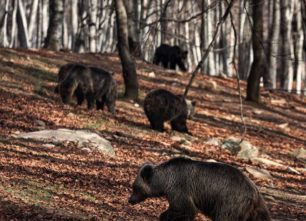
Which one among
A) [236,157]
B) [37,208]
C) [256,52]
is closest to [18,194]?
[37,208]

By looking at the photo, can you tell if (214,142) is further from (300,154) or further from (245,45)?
(245,45)

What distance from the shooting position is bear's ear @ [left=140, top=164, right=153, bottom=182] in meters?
8.69

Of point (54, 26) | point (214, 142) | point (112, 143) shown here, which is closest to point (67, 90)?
point (112, 143)

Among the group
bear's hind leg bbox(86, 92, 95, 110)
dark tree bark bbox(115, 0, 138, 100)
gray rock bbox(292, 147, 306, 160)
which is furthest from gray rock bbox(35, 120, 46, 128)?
gray rock bbox(292, 147, 306, 160)

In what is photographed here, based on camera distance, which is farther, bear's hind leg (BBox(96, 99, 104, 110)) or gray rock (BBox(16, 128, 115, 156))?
bear's hind leg (BBox(96, 99, 104, 110))

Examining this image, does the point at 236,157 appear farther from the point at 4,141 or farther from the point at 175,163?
the point at 175,163

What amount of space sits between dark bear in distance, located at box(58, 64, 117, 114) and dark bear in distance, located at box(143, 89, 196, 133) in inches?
55.8

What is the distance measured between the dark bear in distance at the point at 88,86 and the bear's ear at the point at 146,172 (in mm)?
10342

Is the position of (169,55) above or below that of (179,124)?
above

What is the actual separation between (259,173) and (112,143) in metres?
3.25

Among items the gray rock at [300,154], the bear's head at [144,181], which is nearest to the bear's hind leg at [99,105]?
the gray rock at [300,154]

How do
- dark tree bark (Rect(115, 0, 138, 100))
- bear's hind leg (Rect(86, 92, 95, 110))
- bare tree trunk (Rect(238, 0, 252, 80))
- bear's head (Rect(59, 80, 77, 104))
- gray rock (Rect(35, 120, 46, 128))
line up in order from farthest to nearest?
bare tree trunk (Rect(238, 0, 252, 80)) < dark tree bark (Rect(115, 0, 138, 100)) < bear's hind leg (Rect(86, 92, 95, 110)) < bear's head (Rect(59, 80, 77, 104)) < gray rock (Rect(35, 120, 46, 128))

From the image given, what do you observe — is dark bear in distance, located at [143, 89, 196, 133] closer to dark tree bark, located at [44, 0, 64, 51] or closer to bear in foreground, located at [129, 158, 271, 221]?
bear in foreground, located at [129, 158, 271, 221]

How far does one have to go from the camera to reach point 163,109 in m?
18.1
